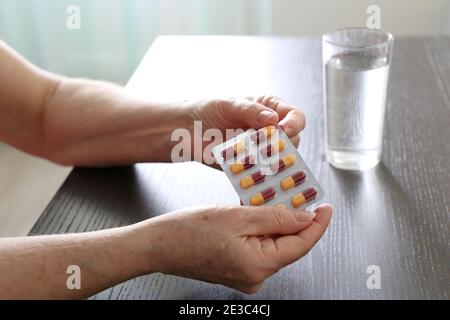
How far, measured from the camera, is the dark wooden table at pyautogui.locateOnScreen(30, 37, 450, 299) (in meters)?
0.58

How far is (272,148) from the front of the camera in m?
0.62

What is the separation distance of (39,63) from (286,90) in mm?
1200

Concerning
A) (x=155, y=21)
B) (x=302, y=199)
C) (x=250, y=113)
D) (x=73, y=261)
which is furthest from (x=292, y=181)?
(x=155, y=21)

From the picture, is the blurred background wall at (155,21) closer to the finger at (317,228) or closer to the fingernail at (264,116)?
the fingernail at (264,116)

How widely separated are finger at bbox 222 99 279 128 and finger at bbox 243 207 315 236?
A: 13 centimetres

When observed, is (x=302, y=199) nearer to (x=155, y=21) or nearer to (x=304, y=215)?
(x=304, y=215)

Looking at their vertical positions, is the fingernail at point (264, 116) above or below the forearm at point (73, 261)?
above

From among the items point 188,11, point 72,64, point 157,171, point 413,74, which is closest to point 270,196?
point 157,171

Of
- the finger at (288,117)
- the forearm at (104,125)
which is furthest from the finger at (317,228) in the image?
the forearm at (104,125)

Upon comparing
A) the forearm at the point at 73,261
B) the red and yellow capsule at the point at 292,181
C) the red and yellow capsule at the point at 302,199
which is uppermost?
the red and yellow capsule at the point at 292,181

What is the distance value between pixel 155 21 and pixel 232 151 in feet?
4.20

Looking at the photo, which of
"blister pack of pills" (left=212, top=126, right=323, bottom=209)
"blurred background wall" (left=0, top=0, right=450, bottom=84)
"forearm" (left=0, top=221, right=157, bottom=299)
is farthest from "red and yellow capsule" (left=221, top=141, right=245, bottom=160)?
"blurred background wall" (left=0, top=0, right=450, bottom=84)

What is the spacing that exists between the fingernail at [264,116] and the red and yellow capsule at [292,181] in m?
0.09

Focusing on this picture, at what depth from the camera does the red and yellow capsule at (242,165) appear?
23.9 inches
